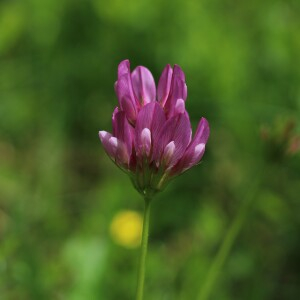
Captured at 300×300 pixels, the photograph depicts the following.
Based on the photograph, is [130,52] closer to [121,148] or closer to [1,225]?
[1,225]

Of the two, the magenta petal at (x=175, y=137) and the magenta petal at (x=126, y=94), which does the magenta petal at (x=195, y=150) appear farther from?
the magenta petal at (x=126, y=94)

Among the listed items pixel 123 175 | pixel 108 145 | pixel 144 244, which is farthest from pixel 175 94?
pixel 123 175

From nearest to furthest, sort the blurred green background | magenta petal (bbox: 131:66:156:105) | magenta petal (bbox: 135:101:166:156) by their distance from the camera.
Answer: magenta petal (bbox: 135:101:166:156)
magenta petal (bbox: 131:66:156:105)
the blurred green background

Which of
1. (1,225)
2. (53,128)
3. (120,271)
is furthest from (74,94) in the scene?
(120,271)

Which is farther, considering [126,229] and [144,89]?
[126,229]

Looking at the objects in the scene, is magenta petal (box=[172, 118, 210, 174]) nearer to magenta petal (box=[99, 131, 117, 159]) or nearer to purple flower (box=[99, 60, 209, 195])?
purple flower (box=[99, 60, 209, 195])

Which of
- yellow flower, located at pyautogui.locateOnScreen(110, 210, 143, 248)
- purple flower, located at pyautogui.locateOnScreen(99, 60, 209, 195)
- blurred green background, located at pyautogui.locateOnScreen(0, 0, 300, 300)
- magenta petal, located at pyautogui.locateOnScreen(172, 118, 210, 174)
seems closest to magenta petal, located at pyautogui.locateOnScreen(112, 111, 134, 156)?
purple flower, located at pyautogui.locateOnScreen(99, 60, 209, 195)

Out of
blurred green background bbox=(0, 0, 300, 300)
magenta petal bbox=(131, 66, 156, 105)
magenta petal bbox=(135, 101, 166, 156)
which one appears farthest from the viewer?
blurred green background bbox=(0, 0, 300, 300)

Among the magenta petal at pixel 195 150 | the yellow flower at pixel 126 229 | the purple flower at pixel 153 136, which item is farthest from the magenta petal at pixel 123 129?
the yellow flower at pixel 126 229

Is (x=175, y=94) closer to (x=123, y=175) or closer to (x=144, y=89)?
(x=144, y=89)
